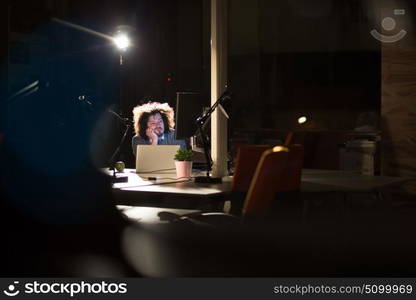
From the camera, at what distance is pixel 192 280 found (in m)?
2.15

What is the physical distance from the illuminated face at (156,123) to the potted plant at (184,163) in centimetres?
116

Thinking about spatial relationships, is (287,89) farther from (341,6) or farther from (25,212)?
(25,212)

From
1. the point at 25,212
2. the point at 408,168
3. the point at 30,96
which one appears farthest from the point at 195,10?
the point at 25,212

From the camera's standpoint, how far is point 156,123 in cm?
566

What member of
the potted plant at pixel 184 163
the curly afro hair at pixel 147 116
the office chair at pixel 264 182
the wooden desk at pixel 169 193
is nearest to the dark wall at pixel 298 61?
the curly afro hair at pixel 147 116

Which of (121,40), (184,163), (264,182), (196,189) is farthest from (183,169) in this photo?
(264,182)

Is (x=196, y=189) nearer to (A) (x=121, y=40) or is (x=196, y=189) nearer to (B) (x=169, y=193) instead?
(B) (x=169, y=193)

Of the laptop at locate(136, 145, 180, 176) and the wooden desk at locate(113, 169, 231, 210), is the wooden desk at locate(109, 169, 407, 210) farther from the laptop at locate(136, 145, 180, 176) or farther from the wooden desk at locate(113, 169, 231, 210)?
the laptop at locate(136, 145, 180, 176)

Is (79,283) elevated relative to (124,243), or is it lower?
lower

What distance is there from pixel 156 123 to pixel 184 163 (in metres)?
1.22

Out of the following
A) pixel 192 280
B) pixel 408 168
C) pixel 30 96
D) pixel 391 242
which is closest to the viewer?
pixel 192 280

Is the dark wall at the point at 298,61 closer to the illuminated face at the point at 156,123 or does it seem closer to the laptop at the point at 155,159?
the illuminated face at the point at 156,123

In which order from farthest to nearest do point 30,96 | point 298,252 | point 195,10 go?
point 195,10 < point 30,96 < point 298,252

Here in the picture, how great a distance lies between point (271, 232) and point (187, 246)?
46cm
